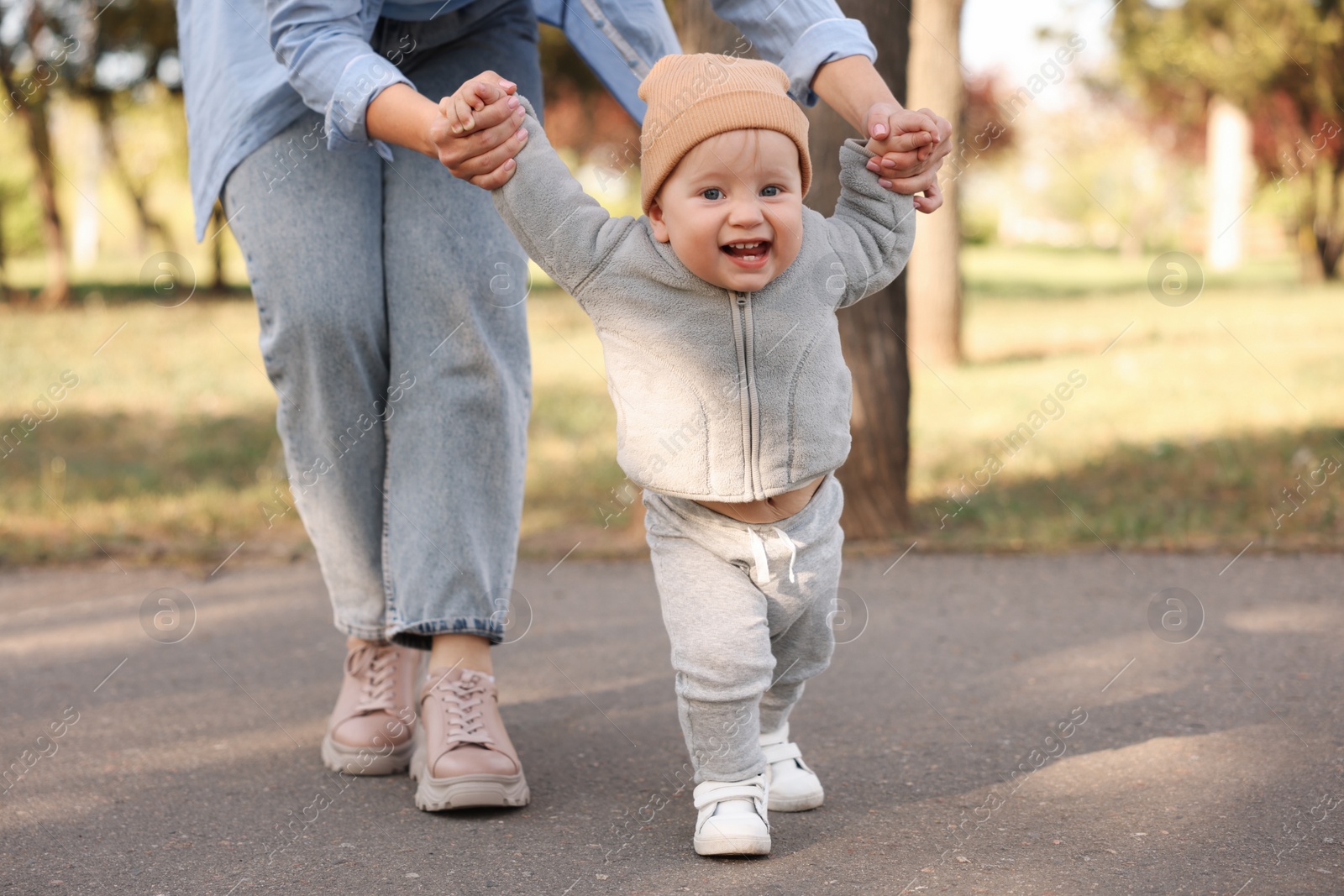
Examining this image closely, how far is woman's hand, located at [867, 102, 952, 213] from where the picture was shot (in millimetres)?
A: 2020

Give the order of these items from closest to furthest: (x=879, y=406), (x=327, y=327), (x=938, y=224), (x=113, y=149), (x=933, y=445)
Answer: (x=327, y=327), (x=879, y=406), (x=933, y=445), (x=938, y=224), (x=113, y=149)

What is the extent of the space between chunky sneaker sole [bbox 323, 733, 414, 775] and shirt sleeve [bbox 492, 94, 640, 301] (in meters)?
1.01

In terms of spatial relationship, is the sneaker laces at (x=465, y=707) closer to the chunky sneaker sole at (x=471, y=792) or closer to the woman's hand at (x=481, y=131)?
the chunky sneaker sole at (x=471, y=792)

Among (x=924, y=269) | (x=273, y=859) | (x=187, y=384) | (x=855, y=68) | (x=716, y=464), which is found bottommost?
(x=187, y=384)

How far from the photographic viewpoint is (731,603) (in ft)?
6.63

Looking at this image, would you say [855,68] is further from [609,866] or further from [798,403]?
[609,866]

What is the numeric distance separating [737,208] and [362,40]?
708 millimetres

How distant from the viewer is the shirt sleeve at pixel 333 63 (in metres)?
1.98

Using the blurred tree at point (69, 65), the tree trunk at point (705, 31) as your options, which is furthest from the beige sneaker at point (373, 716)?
the blurred tree at point (69, 65)

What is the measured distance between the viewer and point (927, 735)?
2.59 meters

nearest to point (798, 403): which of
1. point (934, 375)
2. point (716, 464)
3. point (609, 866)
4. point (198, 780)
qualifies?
point (716, 464)

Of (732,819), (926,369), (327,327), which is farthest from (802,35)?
(926,369)

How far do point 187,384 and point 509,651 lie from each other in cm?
590

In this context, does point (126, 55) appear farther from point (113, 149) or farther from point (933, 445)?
point (933, 445)
